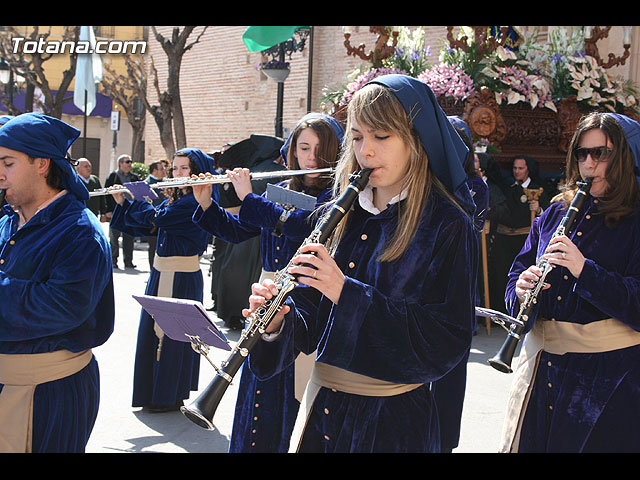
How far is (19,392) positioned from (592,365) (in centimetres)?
235

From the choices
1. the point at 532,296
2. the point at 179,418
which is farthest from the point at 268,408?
the point at 179,418

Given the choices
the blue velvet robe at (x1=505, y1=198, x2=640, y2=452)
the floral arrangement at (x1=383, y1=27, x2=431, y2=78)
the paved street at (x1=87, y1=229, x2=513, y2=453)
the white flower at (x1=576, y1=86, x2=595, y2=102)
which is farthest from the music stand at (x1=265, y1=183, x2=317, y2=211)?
the white flower at (x1=576, y1=86, x2=595, y2=102)

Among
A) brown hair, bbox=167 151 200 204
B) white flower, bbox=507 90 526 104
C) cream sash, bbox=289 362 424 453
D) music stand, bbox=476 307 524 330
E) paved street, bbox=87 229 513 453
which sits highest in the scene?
white flower, bbox=507 90 526 104

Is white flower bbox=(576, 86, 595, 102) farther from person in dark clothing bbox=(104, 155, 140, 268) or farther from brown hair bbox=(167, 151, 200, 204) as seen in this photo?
person in dark clothing bbox=(104, 155, 140, 268)

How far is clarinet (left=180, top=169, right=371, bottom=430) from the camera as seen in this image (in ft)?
6.92

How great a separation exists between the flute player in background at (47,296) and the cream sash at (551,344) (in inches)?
73.4

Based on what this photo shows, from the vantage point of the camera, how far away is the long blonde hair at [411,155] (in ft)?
7.22

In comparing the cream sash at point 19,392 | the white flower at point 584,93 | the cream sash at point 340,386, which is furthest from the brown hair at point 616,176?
the white flower at point 584,93

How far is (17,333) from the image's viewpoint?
273 cm

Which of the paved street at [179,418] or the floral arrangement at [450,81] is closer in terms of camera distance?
the paved street at [179,418]

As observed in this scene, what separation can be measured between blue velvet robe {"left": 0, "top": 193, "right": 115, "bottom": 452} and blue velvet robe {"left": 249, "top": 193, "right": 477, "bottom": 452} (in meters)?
0.89

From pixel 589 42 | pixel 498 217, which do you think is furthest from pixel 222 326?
pixel 589 42

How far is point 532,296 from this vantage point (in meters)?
3.16

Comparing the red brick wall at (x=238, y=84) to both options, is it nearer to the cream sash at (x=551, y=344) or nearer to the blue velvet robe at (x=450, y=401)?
the blue velvet robe at (x=450, y=401)
